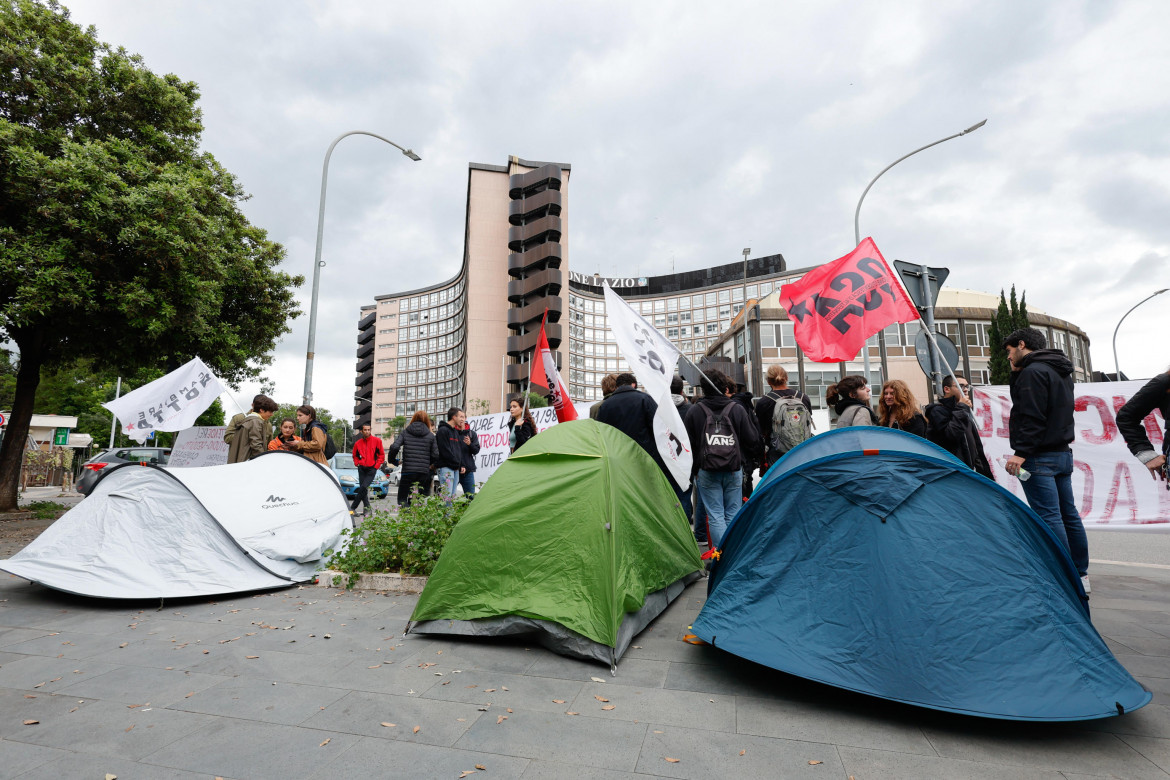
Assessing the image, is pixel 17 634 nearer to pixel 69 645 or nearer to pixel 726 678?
pixel 69 645

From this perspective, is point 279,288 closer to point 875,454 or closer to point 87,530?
point 87,530

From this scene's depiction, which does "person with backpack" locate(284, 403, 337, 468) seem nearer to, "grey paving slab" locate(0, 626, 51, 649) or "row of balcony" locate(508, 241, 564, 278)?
"grey paving slab" locate(0, 626, 51, 649)

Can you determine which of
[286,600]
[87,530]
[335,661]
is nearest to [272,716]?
[335,661]

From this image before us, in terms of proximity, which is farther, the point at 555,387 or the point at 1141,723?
the point at 555,387

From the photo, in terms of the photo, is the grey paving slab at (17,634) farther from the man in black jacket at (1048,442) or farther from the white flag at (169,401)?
the man in black jacket at (1048,442)

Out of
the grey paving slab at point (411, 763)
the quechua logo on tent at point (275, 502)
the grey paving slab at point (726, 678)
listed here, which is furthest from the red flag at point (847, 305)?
the quechua logo on tent at point (275, 502)

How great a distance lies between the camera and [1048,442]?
15.0 ft

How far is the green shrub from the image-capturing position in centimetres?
599

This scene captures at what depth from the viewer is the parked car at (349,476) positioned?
55.9 feet

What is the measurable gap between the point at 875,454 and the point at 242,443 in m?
8.41

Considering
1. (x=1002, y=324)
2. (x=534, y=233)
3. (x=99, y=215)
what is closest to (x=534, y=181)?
(x=534, y=233)

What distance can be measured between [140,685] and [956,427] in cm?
644

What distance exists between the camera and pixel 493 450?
14594 millimetres

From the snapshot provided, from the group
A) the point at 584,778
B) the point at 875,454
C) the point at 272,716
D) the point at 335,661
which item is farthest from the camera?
the point at 335,661
